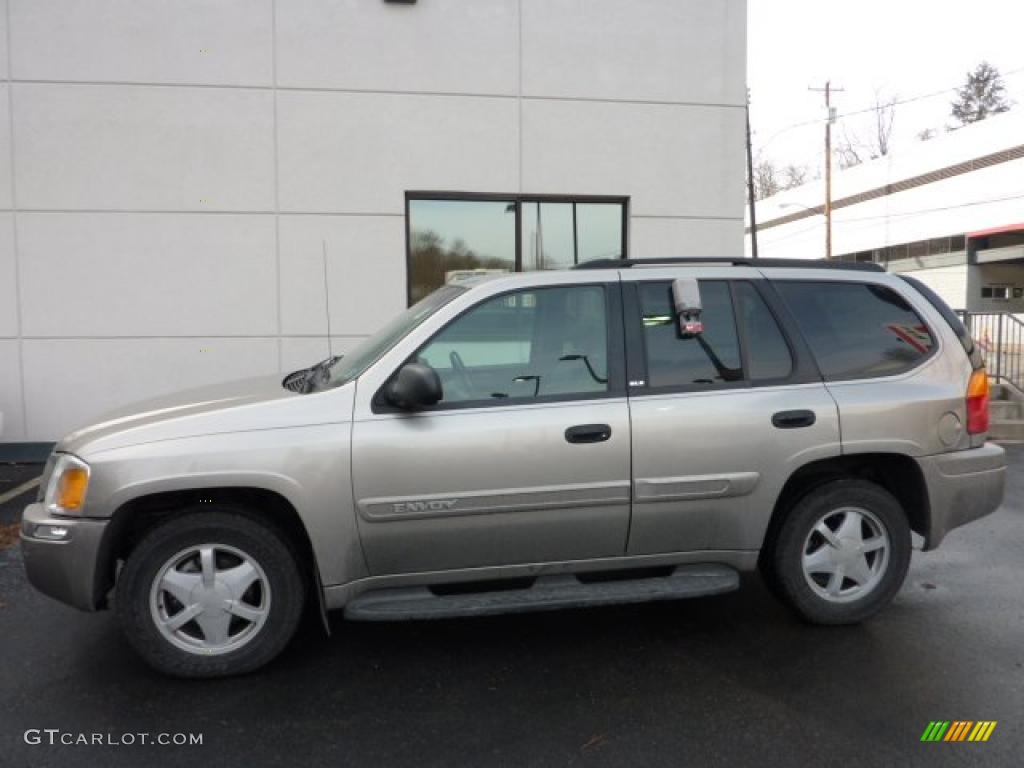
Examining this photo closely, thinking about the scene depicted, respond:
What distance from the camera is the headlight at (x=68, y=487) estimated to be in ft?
11.0

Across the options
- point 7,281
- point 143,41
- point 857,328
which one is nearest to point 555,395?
point 857,328

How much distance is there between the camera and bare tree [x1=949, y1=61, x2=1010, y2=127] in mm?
64500

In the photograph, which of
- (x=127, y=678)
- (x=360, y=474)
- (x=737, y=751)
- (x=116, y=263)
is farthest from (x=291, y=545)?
(x=116, y=263)

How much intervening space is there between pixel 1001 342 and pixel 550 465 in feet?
Answer: 32.4

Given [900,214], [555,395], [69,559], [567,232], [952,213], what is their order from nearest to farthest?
[69,559], [555,395], [567,232], [952,213], [900,214]

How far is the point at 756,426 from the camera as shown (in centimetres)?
376

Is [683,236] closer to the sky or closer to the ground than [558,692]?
closer to the sky

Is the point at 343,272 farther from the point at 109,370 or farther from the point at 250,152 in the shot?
the point at 109,370

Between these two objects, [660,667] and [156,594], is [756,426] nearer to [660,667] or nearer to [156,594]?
[660,667]

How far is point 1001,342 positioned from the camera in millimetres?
10891

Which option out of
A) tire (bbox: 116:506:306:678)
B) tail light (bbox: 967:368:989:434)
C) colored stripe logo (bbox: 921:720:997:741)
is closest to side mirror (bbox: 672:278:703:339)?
tail light (bbox: 967:368:989:434)

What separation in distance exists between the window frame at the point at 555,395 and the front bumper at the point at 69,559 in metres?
1.29

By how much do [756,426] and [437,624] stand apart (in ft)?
6.24

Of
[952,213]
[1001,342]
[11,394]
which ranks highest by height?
[952,213]
